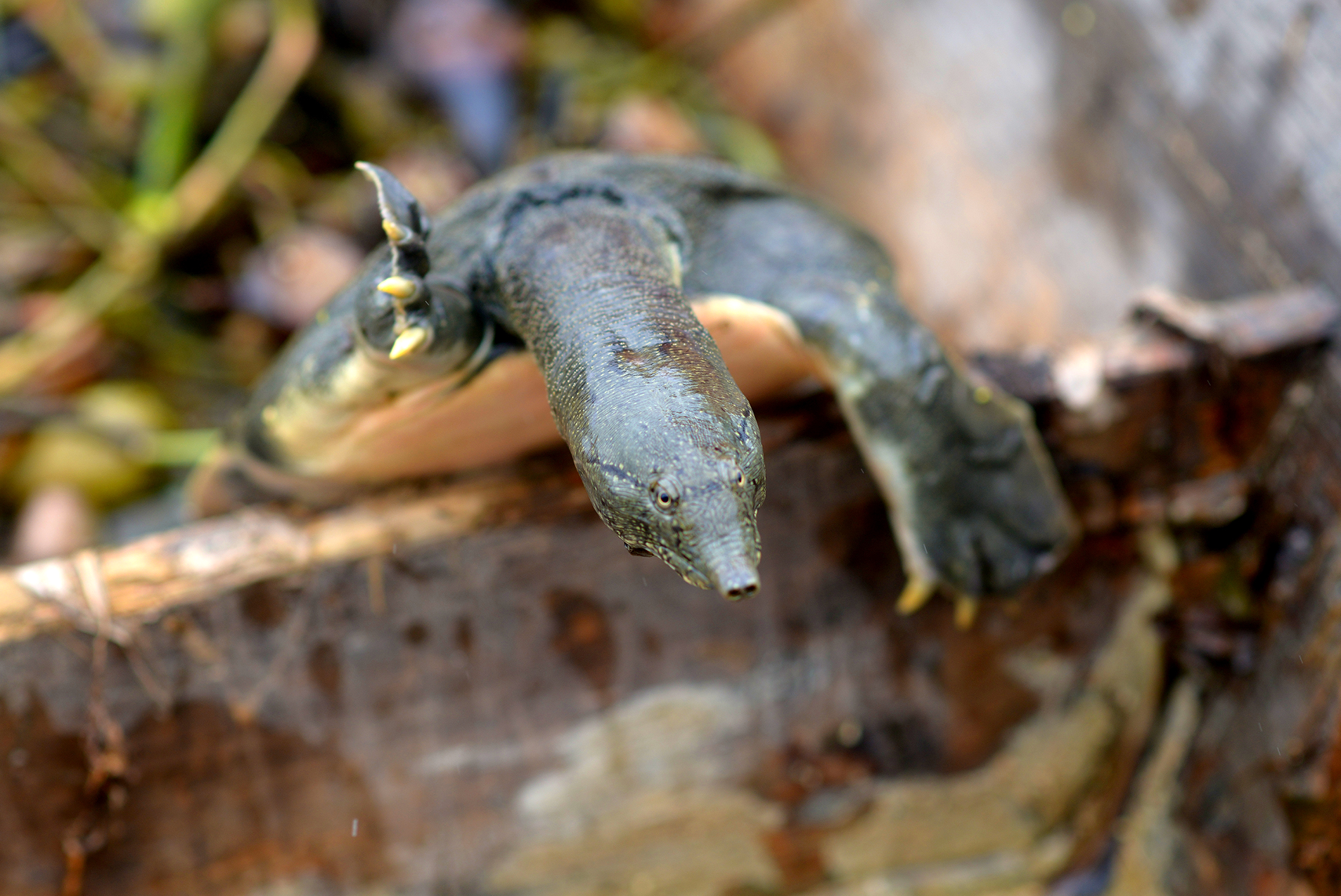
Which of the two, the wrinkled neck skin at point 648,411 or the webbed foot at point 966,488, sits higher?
the wrinkled neck skin at point 648,411

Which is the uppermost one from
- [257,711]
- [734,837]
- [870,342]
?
[870,342]

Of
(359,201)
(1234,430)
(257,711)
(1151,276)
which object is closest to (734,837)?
(257,711)

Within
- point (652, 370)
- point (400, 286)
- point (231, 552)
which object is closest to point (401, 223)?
point (400, 286)

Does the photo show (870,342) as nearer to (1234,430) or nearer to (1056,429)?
(1056,429)

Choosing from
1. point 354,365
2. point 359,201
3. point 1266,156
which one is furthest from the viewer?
point 359,201

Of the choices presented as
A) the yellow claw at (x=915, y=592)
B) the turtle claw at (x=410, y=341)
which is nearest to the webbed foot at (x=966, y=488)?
the yellow claw at (x=915, y=592)

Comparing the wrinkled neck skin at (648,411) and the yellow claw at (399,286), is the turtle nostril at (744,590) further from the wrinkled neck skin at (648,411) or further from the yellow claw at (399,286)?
the yellow claw at (399,286)

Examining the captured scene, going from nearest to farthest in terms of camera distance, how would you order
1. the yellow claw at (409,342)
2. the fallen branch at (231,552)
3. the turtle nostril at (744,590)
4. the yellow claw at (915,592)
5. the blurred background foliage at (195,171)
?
the turtle nostril at (744,590)
the yellow claw at (409,342)
the fallen branch at (231,552)
the yellow claw at (915,592)
the blurred background foliage at (195,171)
